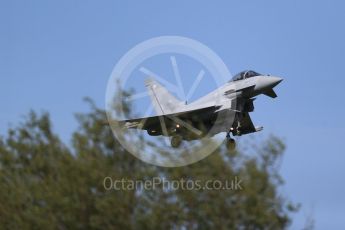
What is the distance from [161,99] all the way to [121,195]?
24.3m

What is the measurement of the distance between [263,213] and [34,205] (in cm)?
969

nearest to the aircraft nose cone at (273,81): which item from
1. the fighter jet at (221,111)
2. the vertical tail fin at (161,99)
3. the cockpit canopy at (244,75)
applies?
the fighter jet at (221,111)

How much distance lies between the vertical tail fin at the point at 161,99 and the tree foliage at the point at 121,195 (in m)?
17.8

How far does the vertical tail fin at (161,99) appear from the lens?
5088cm

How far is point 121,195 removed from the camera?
28516 millimetres

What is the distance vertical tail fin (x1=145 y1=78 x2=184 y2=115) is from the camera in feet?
167

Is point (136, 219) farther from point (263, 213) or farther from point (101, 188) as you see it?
point (263, 213)

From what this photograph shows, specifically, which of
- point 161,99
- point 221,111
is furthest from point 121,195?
point 161,99

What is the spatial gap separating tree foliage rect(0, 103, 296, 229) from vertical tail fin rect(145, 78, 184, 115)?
17824 millimetres

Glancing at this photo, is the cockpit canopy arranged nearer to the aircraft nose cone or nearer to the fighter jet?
the fighter jet

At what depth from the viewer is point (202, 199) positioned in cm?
2783

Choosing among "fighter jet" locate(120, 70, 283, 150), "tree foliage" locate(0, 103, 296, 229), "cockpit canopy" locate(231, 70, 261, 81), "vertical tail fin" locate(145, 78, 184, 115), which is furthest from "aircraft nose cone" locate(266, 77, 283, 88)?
"tree foliage" locate(0, 103, 296, 229)

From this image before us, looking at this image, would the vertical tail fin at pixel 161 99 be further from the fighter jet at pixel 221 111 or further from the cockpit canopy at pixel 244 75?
the cockpit canopy at pixel 244 75

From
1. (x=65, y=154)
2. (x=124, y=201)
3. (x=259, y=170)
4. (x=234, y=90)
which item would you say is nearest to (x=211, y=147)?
(x=259, y=170)
